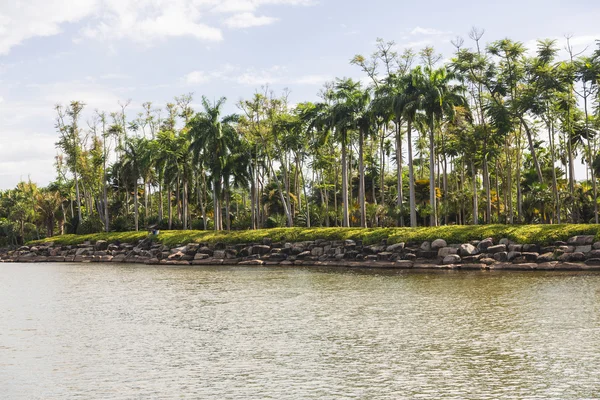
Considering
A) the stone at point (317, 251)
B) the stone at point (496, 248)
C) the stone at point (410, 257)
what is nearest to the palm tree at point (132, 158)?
the stone at point (317, 251)

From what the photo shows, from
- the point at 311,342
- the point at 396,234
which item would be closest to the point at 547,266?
the point at 396,234

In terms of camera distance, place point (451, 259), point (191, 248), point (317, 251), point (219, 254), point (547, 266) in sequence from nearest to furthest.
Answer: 1. point (547, 266)
2. point (451, 259)
3. point (317, 251)
4. point (219, 254)
5. point (191, 248)

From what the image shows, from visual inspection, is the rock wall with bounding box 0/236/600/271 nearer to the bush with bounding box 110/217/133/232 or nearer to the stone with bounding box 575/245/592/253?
the stone with bounding box 575/245/592/253

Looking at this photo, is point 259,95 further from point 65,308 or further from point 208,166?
point 65,308

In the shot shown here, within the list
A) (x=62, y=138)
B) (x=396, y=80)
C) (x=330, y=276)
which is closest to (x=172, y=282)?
(x=330, y=276)

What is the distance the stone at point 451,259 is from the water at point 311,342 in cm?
930

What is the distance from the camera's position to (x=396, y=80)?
47.8 meters

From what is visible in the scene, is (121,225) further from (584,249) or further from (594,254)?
(594,254)

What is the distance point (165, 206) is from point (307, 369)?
88649 mm

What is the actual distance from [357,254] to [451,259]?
821cm

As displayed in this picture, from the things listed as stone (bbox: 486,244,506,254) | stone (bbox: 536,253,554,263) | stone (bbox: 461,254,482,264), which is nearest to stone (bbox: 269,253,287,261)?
stone (bbox: 461,254,482,264)

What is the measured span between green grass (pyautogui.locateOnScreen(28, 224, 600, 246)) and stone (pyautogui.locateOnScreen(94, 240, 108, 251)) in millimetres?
691

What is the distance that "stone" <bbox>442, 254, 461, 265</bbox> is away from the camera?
36.8 metres

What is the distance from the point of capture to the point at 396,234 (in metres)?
43.0
